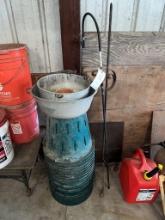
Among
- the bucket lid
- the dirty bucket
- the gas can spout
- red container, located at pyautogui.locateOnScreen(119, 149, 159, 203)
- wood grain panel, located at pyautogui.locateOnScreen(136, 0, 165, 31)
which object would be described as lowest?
red container, located at pyautogui.locateOnScreen(119, 149, 159, 203)

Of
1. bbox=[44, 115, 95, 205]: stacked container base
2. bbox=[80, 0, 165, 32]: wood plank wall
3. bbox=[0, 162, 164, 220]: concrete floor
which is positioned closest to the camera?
bbox=[44, 115, 95, 205]: stacked container base

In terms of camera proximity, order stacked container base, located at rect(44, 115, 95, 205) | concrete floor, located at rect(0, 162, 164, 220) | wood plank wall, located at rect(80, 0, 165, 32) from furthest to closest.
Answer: concrete floor, located at rect(0, 162, 164, 220) < wood plank wall, located at rect(80, 0, 165, 32) < stacked container base, located at rect(44, 115, 95, 205)

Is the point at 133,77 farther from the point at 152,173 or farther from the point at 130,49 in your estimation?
the point at 152,173

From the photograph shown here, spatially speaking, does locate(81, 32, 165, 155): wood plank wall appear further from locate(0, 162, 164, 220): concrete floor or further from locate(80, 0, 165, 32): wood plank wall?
locate(0, 162, 164, 220): concrete floor

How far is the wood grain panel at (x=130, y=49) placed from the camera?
1.39 metres

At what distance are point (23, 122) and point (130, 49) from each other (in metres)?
1.01

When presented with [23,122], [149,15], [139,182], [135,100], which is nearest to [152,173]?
[139,182]

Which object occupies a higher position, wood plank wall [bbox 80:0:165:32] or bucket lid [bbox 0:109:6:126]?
wood plank wall [bbox 80:0:165:32]

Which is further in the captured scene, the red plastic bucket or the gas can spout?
the gas can spout

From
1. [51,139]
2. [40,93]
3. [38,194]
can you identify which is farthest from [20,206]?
[40,93]

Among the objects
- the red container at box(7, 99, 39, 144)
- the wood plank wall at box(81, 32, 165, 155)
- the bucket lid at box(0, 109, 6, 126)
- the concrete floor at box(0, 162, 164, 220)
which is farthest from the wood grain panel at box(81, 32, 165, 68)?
the concrete floor at box(0, 162, 164, 220)

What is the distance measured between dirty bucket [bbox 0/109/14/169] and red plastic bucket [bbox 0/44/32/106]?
4.9 inches

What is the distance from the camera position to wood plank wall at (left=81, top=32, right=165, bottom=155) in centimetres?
140

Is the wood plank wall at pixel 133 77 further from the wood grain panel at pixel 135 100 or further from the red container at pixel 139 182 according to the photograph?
the red container at pixel 139 182
